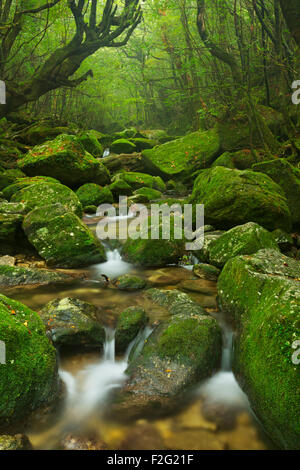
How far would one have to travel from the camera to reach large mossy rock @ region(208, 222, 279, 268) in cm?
472

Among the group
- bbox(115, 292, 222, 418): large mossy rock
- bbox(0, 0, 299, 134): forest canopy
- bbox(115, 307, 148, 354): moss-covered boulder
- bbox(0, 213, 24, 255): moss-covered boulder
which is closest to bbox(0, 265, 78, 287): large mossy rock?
bbox(0, 213, 24, 255): moss-covered boulder

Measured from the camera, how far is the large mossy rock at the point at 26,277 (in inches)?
177

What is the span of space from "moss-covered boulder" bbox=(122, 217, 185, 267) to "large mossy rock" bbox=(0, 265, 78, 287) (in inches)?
53.4

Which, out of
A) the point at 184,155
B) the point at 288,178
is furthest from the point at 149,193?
the point at 288,178

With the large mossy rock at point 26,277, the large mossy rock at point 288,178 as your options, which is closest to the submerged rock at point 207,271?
the large mossy rock at point 26,277

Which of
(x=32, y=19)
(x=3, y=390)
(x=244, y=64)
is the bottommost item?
(x=3, y=390)

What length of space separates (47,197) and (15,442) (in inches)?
213

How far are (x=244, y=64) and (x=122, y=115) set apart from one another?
22816 millimetres

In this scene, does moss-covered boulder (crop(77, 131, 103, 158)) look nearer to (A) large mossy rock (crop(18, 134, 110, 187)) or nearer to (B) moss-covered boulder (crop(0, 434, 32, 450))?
(A) large mossy rock (crop(18, 134, 110, 187))

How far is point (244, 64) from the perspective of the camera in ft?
32.1

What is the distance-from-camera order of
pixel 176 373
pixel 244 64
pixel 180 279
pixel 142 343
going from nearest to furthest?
pixel 176 373
pixel 142 343
pixel 180 279
pixel 244 64

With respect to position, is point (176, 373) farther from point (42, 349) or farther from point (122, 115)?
point (122, 115)

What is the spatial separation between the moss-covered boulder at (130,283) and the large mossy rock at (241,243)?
1.34 meters

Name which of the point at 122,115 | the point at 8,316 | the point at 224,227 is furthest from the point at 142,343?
the point at 122,115
